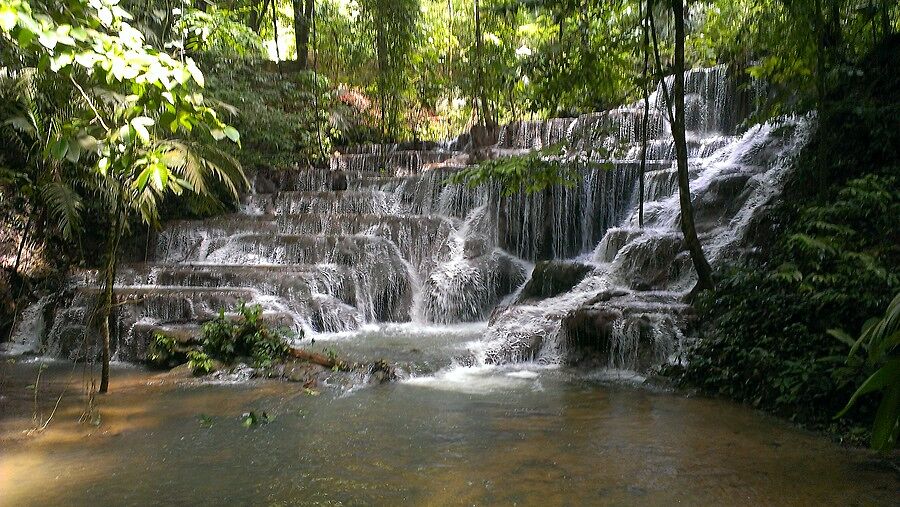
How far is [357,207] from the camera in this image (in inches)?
568

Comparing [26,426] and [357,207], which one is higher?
[357,207]

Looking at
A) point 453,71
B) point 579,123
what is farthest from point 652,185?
point 453,71

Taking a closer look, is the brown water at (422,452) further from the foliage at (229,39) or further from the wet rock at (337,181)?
the wet rock at (337,181)

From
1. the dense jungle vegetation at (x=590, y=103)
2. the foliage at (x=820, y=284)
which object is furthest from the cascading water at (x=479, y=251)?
the foliage at (x=820, y=284)

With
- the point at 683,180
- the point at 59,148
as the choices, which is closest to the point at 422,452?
the point at 59,148

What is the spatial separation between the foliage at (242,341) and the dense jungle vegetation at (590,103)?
4.80ft

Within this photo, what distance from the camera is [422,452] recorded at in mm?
4613

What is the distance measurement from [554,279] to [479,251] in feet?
8.07

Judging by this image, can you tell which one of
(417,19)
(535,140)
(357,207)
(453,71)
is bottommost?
(357,207)

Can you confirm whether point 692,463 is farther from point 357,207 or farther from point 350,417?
point 357,207

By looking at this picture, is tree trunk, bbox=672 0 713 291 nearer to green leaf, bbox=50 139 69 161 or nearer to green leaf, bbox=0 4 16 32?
green leaf, bbox=50 139 69 161

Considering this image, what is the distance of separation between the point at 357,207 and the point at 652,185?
6.28 metres

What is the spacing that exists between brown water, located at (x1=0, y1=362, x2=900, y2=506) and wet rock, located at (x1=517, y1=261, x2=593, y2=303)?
366cm

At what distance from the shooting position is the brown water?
12.5ft
